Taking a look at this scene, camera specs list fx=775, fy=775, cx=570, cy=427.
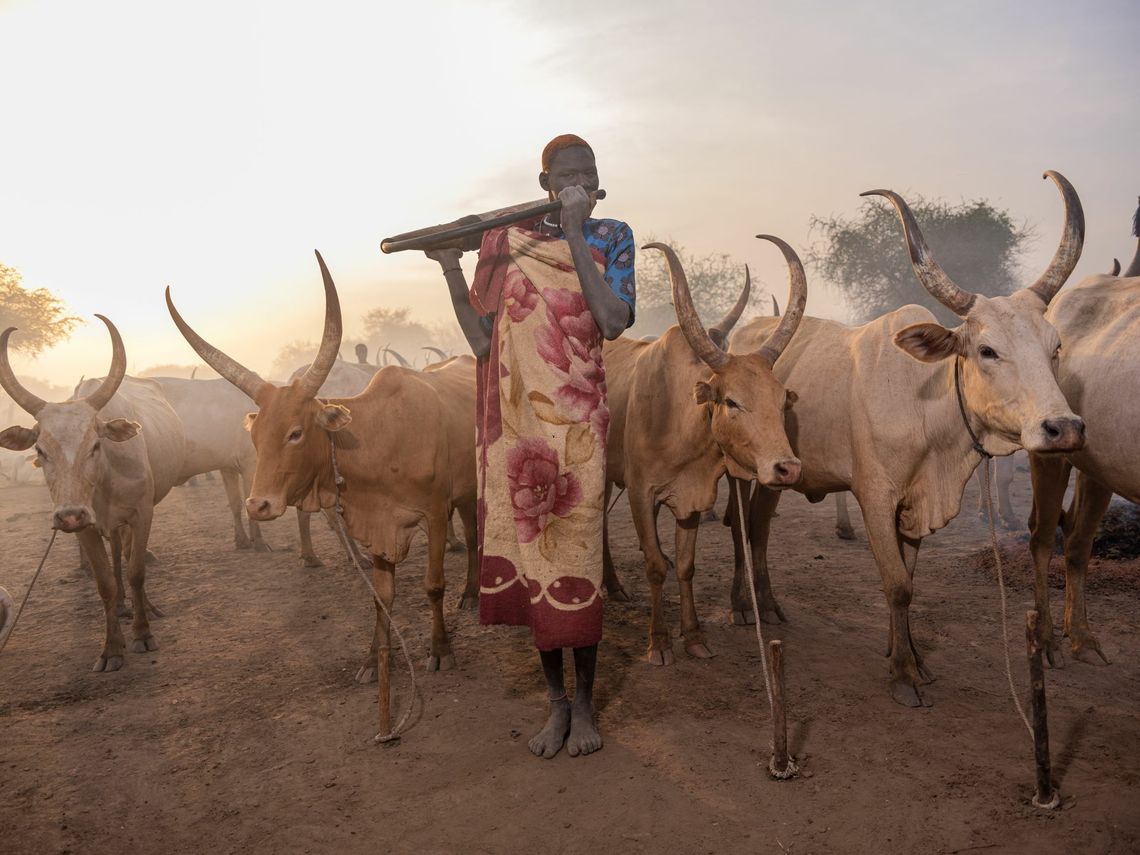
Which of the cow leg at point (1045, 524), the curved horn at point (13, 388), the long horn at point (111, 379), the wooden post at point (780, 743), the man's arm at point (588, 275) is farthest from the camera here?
the long horn at point (111, 379)

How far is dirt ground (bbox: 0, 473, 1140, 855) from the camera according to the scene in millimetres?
3059

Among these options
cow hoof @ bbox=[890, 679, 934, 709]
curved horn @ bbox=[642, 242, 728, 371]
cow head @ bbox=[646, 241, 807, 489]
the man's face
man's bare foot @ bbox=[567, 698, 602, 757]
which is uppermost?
the man's face

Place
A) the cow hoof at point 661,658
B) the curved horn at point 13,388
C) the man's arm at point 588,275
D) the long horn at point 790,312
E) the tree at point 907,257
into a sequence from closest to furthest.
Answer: the man's arm at point 588,275 < the long horn at point 790,312 < the cow hoof at point 661,658 < the curved horn at point 13,388 < the tree at point 907,257

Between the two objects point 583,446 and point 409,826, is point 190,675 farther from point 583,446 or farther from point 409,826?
point 583,446

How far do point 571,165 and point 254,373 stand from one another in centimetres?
207

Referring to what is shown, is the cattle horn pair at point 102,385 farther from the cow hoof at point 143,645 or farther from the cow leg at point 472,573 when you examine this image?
the cow leg at point 472,573

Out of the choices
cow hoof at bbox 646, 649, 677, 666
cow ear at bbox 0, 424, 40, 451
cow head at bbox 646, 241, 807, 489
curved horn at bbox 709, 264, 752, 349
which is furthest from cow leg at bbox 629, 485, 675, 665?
cow ear at bbox 0, 424, 40, 451

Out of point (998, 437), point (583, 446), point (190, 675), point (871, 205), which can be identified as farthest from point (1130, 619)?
point (871, 205)

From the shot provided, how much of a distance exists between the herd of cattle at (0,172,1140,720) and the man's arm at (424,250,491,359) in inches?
26.9

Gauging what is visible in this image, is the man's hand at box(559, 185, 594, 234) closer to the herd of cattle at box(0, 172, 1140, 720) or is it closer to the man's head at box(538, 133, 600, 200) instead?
the man's head at box(538, 133, 600, 200)

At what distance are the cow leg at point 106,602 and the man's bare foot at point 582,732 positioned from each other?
3.31 meters

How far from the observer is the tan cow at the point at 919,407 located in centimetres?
355

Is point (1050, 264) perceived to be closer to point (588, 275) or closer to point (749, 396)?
point (749, 396)

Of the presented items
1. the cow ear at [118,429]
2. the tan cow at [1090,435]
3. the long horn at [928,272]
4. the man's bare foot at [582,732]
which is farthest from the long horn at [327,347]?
the tan cow at [1090,435]
